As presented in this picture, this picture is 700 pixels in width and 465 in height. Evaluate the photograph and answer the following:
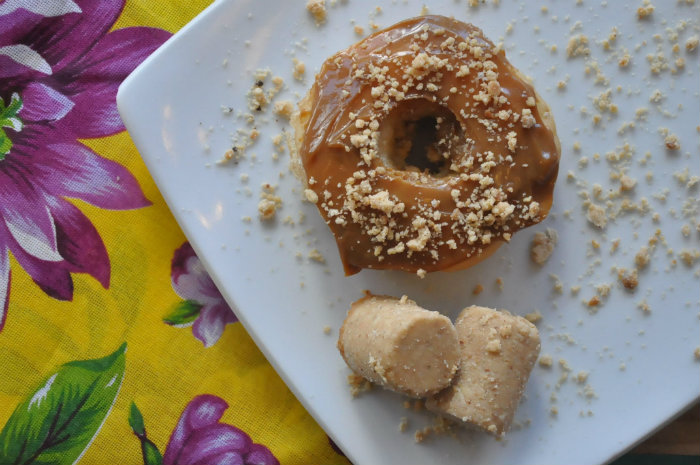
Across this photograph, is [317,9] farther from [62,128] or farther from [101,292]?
[101,292]

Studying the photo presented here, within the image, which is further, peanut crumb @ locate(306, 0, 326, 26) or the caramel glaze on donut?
peanut crumb @ locate(306, 0, 326, 26)

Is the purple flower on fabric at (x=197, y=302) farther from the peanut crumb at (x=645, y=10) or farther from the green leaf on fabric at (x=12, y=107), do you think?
the peanut crumb at (x=645, y=10)

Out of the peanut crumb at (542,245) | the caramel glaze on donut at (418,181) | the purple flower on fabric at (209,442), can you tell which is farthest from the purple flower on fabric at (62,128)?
the peanut crumb at (542,245)

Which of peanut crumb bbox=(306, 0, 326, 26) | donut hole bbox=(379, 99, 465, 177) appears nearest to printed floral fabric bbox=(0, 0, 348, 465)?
peanut crumb bbox=(306, 0, 326, 26)

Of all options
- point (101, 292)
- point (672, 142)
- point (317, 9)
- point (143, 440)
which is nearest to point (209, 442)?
point (143, 440)

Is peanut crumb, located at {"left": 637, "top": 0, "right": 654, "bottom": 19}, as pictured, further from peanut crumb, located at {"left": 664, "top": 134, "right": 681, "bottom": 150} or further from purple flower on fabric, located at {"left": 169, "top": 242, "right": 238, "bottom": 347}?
purple flower on fabric, located at {"left": 169, "top": 242, "right": 238, "bottom": 347}
